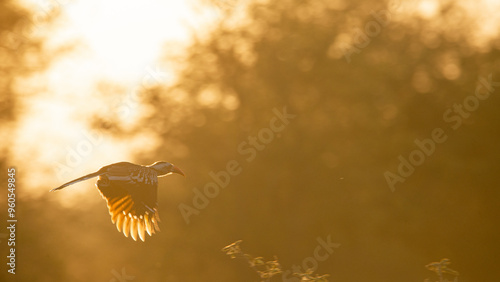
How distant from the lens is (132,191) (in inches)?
275

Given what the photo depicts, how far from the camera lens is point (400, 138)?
1655 centimetres

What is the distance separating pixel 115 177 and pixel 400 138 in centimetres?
1057

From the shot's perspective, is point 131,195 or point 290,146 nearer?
point 131,195

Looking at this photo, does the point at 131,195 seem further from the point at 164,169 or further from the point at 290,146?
the point at 290,146

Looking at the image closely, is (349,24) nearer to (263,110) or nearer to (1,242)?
(263,110)

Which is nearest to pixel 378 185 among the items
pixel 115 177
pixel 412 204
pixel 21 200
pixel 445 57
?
pixel 412 204

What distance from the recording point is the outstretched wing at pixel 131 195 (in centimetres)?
693

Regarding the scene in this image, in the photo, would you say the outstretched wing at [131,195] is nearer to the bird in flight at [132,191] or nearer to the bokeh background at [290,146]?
the bird in flight at [132,191]

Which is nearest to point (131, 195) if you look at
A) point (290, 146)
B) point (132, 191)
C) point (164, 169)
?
point (132, 191)

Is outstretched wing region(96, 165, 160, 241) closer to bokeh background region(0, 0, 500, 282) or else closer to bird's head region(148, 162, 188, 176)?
bird's head region(148, 162, 188, 176)

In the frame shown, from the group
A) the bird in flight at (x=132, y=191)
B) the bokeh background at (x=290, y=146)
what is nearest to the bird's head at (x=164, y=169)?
the bird in flight at (x=132, y=191)

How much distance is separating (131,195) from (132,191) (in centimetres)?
5

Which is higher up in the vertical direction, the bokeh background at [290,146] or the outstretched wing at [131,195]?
the bokeh background at [290,146]

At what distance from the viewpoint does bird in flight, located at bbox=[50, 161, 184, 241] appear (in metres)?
6.93
